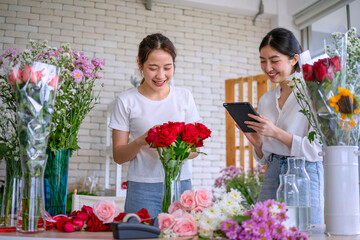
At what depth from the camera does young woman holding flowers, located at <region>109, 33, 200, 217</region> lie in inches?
75.1

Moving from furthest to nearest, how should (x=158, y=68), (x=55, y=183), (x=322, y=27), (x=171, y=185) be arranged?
(x=322, y=27), (x=158, y=68), (x=55, y=183), (x=171, y=185)

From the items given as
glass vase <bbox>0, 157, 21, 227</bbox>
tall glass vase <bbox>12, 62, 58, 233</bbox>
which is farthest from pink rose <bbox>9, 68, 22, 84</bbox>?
glass vase <bbox>0, 157, 21, 227</bbox>

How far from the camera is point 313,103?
1.35 m

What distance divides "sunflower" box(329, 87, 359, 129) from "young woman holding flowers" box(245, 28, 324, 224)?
1.76 ft

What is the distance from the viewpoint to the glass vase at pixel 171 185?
1.37m

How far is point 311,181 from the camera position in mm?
1856

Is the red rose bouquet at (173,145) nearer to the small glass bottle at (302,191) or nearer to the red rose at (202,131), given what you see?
the red rose at (202,131)

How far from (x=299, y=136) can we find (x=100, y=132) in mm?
3663

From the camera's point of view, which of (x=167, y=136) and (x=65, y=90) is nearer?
(x=167, y=136)

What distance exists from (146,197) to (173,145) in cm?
54

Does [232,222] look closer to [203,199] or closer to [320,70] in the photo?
[203,199]

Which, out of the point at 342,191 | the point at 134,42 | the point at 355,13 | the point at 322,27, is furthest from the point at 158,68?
the point at 322,27

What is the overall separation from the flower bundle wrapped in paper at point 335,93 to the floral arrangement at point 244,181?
3.46 metres

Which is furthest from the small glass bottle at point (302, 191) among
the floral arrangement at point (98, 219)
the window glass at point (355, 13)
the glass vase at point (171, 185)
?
the window glass at point (355, 13)
